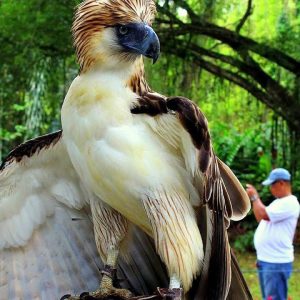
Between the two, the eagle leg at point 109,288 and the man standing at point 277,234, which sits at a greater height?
the eagle leg at point 109,288

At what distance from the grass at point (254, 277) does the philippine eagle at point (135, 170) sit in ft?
10.3

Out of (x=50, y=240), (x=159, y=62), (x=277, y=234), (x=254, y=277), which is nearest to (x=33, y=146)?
(x=50, y=240)

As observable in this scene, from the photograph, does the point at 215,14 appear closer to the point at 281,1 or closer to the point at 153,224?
the point at 281,1

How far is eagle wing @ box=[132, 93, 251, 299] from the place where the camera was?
218 centimetres

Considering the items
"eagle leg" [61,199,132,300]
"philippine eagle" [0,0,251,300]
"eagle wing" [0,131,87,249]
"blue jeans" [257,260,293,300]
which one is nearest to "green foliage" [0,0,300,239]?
"blue jeans" [257,260,293,300]

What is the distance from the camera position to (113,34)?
223 centimetres

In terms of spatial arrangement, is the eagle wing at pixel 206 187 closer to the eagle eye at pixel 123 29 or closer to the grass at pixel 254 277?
the eagle eye at pixel 123 29

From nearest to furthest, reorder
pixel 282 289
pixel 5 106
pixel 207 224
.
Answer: pixel 207 224
pixel 282 289
pixel 5 106

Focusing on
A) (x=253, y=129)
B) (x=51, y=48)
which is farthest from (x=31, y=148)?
(x=253, y=129)

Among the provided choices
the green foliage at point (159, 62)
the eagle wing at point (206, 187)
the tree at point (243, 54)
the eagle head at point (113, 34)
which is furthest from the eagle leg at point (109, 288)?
the tree at point (243, 54)

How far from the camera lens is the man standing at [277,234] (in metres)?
4.76

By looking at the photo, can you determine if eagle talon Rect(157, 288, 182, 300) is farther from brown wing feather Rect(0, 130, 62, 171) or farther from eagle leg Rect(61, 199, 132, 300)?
brown wing feather Rect(0, 130, 62, 171)

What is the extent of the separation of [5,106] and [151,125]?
8084mm

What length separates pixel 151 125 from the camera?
7.45 feet
